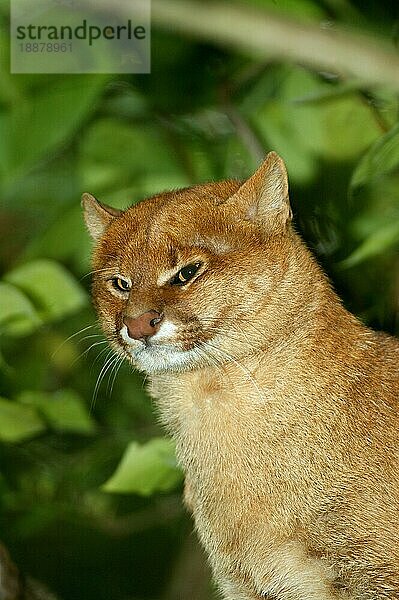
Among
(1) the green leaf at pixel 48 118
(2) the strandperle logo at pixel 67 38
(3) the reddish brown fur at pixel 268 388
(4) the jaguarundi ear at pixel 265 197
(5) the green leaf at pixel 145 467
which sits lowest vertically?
(5) the green leaf at pixel 145 467

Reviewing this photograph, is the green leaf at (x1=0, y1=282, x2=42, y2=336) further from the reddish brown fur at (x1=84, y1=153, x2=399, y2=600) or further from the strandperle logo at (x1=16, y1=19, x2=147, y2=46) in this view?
the strandperle logo at (x1=16, y1=19, x2=147, y2=46)

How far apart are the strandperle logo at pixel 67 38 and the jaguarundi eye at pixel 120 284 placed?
76 centimetres

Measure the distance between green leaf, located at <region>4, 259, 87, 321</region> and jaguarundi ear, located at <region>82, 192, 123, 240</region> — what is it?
10.9 inches

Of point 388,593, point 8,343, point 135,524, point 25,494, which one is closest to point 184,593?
point 135,524

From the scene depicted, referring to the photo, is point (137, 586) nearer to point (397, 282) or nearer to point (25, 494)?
point (25, 494)

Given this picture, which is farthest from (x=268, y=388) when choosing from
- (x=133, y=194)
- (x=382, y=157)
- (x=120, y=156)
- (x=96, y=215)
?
(x=120, y=156)

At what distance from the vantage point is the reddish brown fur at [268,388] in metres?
1.76

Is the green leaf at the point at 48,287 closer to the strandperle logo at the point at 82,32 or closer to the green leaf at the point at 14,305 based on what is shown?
the green leaf at the point at 14,305

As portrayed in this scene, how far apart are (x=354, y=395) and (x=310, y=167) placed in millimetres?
957

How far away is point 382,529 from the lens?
1768 millimetres

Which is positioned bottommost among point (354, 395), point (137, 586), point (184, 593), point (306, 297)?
point (137, 586)

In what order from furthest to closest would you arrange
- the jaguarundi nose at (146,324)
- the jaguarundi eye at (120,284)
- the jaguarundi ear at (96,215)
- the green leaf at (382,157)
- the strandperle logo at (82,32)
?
the strandperle logo at (82,32) < the green leaf at (382,157) < the jaguarundi ear at (96,215) < the jaguarundi eye at (120,284) < the jaguarundi nose at (146,324)

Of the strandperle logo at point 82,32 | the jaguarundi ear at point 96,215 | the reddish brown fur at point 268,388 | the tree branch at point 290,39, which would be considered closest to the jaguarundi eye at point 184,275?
the reddish brown fur at point 268,388

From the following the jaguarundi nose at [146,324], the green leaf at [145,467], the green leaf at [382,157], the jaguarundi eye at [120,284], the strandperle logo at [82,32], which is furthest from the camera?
the strandperle logo at [82,32]
